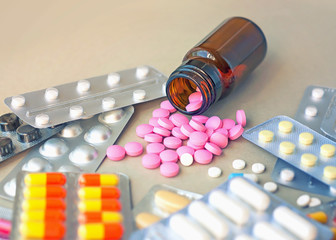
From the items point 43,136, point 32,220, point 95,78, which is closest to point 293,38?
point 95,78

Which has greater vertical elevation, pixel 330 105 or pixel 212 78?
pixel 212 78

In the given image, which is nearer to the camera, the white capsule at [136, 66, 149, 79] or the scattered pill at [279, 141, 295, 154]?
the scattered pill at [279, 141, 295, 154]

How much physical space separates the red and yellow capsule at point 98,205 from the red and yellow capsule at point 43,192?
61 mm

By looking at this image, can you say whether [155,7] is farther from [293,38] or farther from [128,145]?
[128,145]

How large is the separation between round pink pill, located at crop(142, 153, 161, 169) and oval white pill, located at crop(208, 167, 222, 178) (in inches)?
6.0

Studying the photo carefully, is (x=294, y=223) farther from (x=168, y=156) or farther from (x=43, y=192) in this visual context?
(x=43, y=192)

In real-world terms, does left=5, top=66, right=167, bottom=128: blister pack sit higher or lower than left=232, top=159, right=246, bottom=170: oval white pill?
higher

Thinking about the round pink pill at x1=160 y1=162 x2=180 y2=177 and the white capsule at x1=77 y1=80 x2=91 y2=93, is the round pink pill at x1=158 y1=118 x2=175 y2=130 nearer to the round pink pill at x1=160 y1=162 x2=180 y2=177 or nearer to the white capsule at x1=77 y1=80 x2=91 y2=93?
the round pink pill at x1=160 y1=162 x2=180 y2=177

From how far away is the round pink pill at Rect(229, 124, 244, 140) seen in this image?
1581 millimetres

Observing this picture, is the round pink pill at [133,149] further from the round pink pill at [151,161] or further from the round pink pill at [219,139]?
the round pink pill at [219,139]

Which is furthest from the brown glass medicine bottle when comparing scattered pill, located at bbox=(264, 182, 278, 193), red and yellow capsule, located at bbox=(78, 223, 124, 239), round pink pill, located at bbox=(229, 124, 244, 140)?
red and yellow capsule, located at bbox=(78, 223, 124, 239)

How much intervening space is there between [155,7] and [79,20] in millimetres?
347

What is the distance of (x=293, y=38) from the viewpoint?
216 centimetres

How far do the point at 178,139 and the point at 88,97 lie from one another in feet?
1.11
